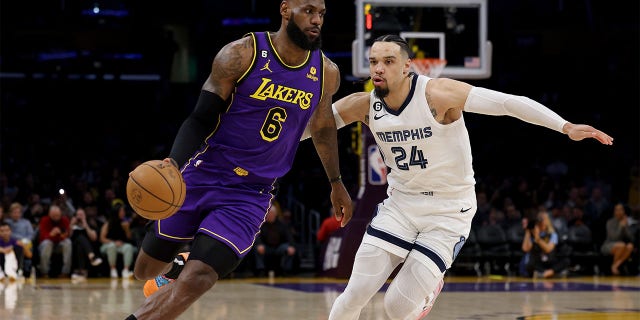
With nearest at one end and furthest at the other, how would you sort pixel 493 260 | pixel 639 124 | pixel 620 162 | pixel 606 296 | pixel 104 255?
pixel 606 296 < pixel 104 255 < pixel 493 260 < pixel 620 162 < pixel 639 124

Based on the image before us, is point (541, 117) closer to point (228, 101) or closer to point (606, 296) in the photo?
point (228, 101)

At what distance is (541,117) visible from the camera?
5.97m

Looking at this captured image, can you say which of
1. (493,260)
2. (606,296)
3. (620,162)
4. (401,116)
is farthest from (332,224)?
(401,116)

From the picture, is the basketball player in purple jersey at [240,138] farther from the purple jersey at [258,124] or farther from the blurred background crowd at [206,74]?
the blurred background crowd at [206,74]

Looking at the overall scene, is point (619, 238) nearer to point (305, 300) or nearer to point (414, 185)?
point (305, 300)

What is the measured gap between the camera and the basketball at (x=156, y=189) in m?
5.46

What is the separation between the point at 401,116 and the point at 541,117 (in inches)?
34.5

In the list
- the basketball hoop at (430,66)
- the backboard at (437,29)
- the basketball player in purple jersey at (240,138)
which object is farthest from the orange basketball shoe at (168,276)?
the basketball hoop at (430,66)

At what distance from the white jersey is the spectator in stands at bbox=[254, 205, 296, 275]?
10.7m

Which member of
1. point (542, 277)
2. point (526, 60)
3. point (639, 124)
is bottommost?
point (542, 277)

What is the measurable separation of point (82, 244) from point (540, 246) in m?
7.50

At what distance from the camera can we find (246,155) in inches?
235

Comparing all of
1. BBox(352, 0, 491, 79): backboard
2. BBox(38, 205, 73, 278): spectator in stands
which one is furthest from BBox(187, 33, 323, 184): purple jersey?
BBox(38, 205, 73, 278): spectator in stands

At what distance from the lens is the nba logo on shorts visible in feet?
49.9
